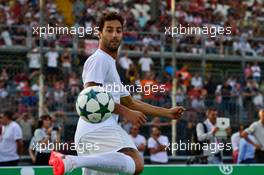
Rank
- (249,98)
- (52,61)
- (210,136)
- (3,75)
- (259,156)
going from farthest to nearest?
1. (249,98)
2. (52,61)
3. (3,75)
4. (259,156)
5. (210,136)

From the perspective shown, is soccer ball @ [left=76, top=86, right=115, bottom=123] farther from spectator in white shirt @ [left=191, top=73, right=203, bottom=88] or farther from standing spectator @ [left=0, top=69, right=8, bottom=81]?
spectator in white shirt @ [left=191, top=73, right=203, bottom=88]

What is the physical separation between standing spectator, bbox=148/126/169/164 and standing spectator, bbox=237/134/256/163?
1513 mm

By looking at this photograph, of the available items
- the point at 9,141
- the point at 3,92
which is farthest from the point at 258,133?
the point at 3,92

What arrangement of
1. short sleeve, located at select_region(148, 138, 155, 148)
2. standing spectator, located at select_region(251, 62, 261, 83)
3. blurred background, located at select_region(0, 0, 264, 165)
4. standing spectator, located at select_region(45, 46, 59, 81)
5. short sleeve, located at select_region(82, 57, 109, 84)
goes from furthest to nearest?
1. standing spectator, located at select_region(251, 62, 261, 83)
2. standing spectator, located at select_region(45, 46, 59, 81)
3. blurred background, located at select_region(0, 0, 264, 165)
4. short sleeve, located at select_region(148, 138, 155, 148)
5. short sleeve, located at select_region(82, 57, 109, 84)

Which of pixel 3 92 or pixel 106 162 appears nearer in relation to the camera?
pixel 106 162

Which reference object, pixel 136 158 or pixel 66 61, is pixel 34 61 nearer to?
pixel 66 61

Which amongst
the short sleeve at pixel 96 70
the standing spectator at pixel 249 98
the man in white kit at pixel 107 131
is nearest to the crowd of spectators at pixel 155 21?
the standing spectator at pixel 249 98

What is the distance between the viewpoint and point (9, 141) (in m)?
15.1

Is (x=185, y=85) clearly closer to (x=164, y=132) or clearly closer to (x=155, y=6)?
(x=164, y=132)

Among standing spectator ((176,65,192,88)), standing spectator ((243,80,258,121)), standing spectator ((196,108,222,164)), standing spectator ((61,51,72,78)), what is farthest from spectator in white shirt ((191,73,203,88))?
standing spectator ((196,108,222,164))

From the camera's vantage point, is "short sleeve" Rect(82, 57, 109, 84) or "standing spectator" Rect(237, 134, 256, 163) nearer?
"short sleeve" Rect(82, 57, 109, 84)

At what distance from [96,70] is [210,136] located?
800 cm

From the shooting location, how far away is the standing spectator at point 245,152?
16.7 m

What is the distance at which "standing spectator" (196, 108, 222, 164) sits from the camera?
51.3 feet
